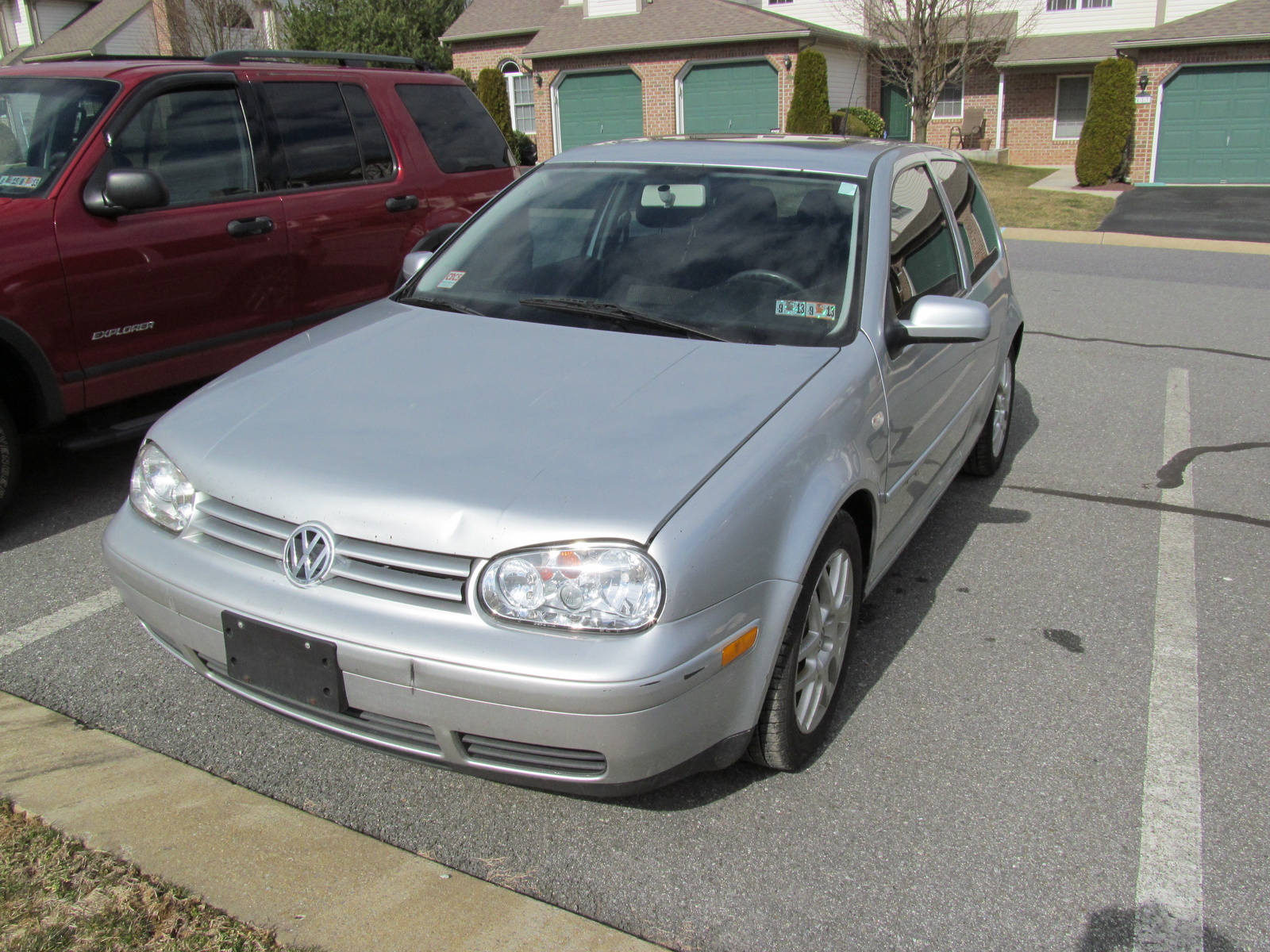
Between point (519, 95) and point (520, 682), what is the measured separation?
3290 centimetres

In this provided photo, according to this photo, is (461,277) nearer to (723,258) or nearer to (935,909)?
(723,258)

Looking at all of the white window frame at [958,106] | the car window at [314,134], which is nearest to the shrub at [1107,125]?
the white window frame at [958,106]

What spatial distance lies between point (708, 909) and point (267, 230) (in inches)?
164

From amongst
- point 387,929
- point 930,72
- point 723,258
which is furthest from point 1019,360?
point 930,72

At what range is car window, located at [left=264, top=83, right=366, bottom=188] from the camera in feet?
18.6

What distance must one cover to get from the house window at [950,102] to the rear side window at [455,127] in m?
25.2

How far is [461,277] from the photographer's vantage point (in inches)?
156

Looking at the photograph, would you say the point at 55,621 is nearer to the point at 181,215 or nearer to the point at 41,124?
the point at 181,215

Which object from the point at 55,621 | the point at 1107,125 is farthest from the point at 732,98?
the point at 55,621

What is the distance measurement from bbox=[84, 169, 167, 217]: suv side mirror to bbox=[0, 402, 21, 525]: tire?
0.94 m

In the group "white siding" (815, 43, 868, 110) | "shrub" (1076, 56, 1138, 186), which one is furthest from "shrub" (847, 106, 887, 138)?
→ "shrub" (1076, 56, 1138, 186)

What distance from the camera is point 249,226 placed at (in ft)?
17.4

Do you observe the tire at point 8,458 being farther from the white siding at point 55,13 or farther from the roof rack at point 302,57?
the white siding at point 55,13

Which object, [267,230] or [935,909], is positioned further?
[267,230]
